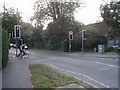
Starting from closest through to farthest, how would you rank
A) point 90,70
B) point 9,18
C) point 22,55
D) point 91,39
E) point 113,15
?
point 90,70, point 22,55, point 9,18, point 113,15, point 91,39

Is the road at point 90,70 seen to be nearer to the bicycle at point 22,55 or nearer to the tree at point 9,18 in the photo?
the bicycle at point 22,55

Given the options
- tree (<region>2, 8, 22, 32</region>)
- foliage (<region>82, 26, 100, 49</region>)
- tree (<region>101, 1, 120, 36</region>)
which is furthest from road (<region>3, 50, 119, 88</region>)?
foliage (<region>82, 26, 100, 49</region>)

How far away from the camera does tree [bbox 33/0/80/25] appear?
104 ft

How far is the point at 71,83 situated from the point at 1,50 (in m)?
4.95

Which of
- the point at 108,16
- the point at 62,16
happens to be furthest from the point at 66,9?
the point at 108,16

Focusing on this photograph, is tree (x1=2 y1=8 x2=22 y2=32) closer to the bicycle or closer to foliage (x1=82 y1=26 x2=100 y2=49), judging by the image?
the bicycle

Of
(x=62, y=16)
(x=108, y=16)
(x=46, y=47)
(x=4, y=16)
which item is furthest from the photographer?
(x=46, y=47)

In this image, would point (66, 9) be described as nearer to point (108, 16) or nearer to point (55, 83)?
point (108, 16)

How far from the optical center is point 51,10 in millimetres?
33812

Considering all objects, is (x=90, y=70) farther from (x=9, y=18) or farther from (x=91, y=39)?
(x=91, y=39)

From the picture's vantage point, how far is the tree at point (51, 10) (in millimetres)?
31567

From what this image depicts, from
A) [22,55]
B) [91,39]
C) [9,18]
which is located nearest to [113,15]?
[91,39]

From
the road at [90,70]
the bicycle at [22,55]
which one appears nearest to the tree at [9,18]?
the bicycle at [22,55]

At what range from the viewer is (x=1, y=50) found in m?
9.34
